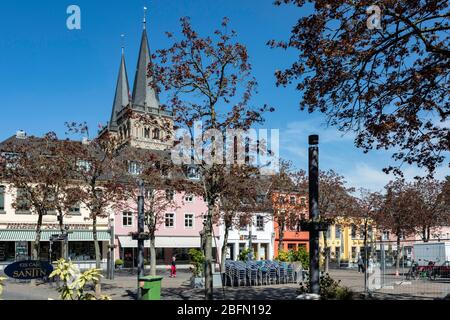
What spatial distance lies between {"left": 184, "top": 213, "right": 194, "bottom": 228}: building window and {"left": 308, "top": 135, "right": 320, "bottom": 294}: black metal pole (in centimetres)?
4451

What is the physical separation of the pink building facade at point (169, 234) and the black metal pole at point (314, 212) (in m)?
38.4

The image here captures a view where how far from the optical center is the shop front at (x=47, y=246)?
42.5 metres

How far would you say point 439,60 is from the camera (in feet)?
36.7

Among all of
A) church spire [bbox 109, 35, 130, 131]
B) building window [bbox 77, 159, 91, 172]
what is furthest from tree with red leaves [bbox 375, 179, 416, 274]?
church spire [bbox 109, 35, 130, 131]

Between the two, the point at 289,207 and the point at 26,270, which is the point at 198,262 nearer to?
the point at 26,270

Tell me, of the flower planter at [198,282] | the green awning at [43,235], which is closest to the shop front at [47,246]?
the green awning at [43,235]

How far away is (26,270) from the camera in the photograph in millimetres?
9133

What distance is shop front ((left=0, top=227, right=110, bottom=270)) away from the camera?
4250cm

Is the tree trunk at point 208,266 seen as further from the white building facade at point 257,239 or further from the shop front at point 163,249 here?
the white building facade at point 257,239

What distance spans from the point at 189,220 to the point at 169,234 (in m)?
3.03

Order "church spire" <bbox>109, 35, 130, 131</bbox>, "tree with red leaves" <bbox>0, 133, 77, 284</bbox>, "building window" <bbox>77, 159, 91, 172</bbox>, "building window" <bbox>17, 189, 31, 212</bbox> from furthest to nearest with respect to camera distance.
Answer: "church spire" <bbox>109, 35, 130, 131</bbox> < "building window" <bbox>17, 189, 31, 212</bbox> < "tree with red leaves" <bbox>0, 133, 77, 284</bbox> < "building window" <bbox>77, 159, 91, 172</bbox>

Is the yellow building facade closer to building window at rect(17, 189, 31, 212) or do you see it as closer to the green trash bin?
building window at rect(17, 189, 31, 212)
